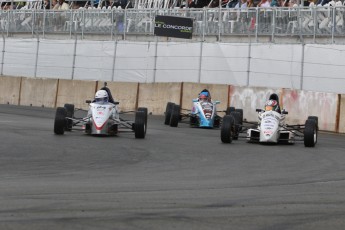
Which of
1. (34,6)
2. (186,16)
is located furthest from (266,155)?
(34,6)

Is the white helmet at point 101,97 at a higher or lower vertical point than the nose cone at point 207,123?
higher

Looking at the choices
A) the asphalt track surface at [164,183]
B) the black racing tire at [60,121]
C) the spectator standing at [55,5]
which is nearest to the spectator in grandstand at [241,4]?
the spectator standing at [55,5]

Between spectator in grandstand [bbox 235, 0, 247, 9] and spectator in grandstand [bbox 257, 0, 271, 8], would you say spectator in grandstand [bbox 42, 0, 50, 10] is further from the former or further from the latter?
spectator in grandstand [bbox 257, 0, 271, 8]

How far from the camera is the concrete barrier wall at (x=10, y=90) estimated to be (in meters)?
35.5

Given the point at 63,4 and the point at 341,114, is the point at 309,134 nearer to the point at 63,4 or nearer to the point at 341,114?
the point at 341,114

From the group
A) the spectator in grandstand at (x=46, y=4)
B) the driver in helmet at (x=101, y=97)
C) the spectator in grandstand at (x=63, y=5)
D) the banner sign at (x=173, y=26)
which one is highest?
the spectator in grandstand at (x=46, y=4)

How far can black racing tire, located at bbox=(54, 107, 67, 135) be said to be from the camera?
20203 millimetres

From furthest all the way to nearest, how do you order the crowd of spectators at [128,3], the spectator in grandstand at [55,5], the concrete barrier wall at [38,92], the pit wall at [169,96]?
the spectator in grandstand at [55,5] < the concrete barrier wall at [38,92] < the crowd of spectators at [128,3] < the pit wall at [169,96]

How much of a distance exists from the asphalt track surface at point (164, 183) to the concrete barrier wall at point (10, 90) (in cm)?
1436

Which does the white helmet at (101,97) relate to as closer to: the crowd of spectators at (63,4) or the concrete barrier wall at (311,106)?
the concrete barrier wall at (311,106)

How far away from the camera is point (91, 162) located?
1472 cm

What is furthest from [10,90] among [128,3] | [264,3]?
[264,3]

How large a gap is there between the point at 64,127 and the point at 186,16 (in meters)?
13.6

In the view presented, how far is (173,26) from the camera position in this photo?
1278 inches
